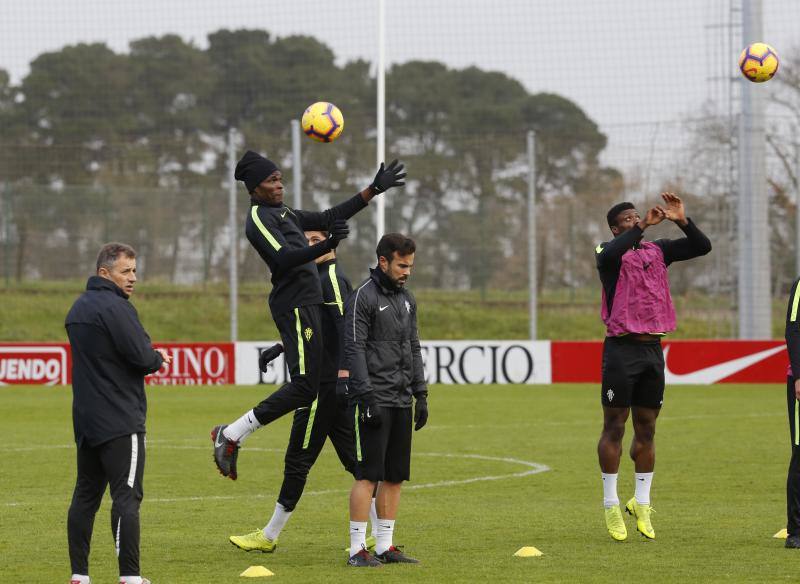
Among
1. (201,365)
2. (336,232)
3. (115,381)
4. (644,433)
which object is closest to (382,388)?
(336,232)

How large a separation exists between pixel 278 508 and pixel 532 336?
17.5 m

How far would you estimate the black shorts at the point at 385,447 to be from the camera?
8.86 meters

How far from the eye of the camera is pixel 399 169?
9438mm

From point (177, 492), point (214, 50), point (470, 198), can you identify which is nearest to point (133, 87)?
point (214, 50)

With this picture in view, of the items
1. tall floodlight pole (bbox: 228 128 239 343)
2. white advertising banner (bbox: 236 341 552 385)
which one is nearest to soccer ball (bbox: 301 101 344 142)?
white advertising banner (bbox: 236 341 552 385)

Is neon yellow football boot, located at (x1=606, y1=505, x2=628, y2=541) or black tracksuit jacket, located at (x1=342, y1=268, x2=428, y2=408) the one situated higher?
black tracksuit jacket, located at (x1=342, y1=268, x2=428, y2=408)

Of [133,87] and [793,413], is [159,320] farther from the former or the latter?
[793,413]

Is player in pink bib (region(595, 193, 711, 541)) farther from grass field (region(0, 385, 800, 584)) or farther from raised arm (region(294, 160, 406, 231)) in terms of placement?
raised arm (region(294, 160, 406, 231))

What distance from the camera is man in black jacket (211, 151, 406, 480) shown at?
9.44m

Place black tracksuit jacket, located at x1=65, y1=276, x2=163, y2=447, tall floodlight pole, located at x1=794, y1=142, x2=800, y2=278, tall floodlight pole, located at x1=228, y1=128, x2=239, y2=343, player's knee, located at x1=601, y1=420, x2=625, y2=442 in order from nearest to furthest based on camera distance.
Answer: black tracksuit jacket, located at x1=65, y1=276, x2=163, y2=447
player's knee, located at x1=601, y1=420, x2=625, y2=442
tall floodlight pole, located at x1=794, y1=142, x2=800, y2=278
tall floodlight pole, located at x1=228, y1=128, x2=239, y2=343

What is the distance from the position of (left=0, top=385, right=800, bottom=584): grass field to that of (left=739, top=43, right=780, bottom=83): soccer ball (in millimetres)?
4262

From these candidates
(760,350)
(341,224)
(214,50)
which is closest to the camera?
(341,224)

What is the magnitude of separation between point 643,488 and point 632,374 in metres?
0.85

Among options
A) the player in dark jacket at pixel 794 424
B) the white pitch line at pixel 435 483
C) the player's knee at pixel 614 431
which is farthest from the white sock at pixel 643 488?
the white pitch line at pixel 435 483
